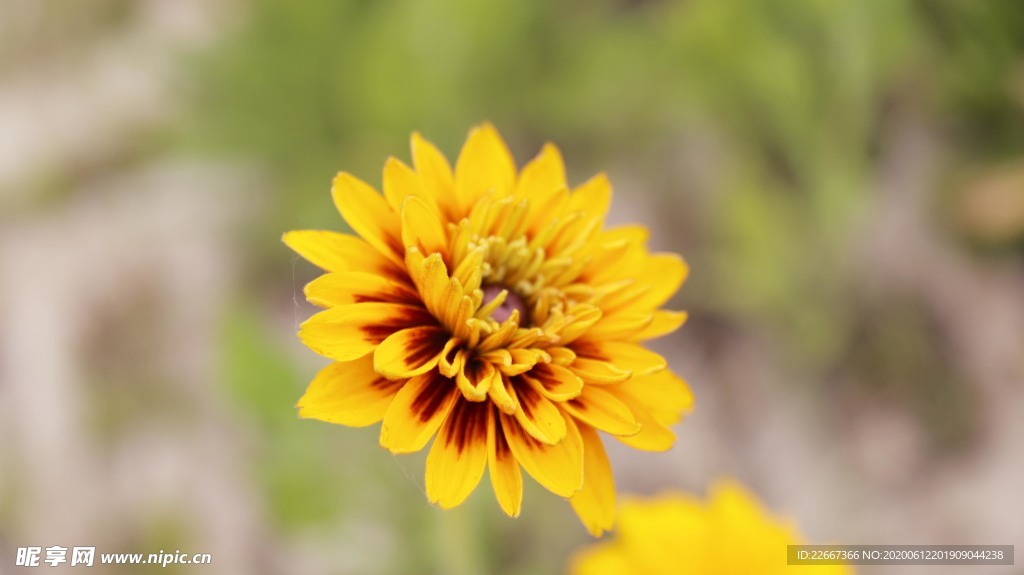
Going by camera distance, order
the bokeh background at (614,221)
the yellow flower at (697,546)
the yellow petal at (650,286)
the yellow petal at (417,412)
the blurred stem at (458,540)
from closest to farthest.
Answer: the yellow petal at (417,412)
the yellow petal at (650,286)
the blurred stem at (458,540)
the yellow flower at (697,546)
the bokeh background at (614,221)

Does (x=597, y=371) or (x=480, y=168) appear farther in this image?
(x=480, y=168)

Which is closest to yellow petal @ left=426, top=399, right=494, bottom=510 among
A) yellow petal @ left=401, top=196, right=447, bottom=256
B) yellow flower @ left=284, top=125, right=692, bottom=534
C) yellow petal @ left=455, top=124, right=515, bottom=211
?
yellow flower @ left=284, top=125, right=692, bottom=534

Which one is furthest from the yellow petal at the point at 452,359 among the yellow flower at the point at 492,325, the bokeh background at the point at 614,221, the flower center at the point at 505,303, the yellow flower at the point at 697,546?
the bokeh background at the point at 614,221

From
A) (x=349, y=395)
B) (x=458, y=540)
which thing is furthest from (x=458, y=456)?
(x=458, y=540)

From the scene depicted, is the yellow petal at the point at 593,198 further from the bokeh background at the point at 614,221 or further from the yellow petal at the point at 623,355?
the bokeh background at the point at 614,221

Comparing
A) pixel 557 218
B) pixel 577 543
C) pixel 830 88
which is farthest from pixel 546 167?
pixel 830 88

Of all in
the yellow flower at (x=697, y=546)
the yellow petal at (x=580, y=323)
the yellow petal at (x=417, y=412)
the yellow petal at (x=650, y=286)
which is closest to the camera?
the yellow petal at (x=417, y=412)

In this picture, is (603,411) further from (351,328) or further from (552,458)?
(351,328)
